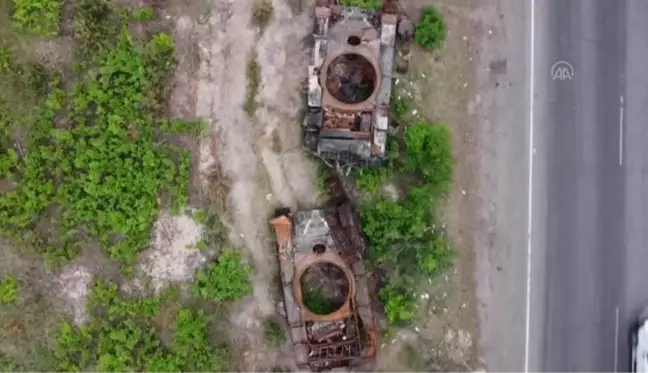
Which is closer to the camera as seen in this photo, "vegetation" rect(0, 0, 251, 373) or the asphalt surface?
"vegetation" rect(0, 0, 251, 373)

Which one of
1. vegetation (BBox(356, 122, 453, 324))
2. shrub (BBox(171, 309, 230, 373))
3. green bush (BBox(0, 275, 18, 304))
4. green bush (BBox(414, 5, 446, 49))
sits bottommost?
shrub (BBox(171, 309, 230, 373))

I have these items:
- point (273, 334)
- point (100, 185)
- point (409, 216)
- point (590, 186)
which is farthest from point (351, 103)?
point (100, 185)

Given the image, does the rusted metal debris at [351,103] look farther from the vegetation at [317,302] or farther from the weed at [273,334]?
the weed at [273,334]

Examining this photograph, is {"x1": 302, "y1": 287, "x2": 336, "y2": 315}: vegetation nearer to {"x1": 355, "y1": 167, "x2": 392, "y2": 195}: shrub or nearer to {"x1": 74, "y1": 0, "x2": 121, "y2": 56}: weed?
{"x1": 355, "y1": 167, "x2": 392, "y2": 195}: shrub

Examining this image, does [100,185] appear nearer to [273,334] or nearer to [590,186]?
[273,334]

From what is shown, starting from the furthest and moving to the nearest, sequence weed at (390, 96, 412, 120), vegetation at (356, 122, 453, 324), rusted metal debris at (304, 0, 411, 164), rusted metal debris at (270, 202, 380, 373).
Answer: weed at (390, 96, 412, 120)
rusted metal debris at (270, 202, 380, 373)
vegetation at (356, 122, 453, 324)
rusted metal debris at (304, 0, 411, 164)

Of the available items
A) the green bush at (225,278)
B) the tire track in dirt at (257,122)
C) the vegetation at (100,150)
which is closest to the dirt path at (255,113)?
the tire track in dirt at (257,122)

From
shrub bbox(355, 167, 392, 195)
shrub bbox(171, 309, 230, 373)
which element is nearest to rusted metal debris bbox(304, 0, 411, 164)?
shrub bbox(355, 167, 392, 195)
